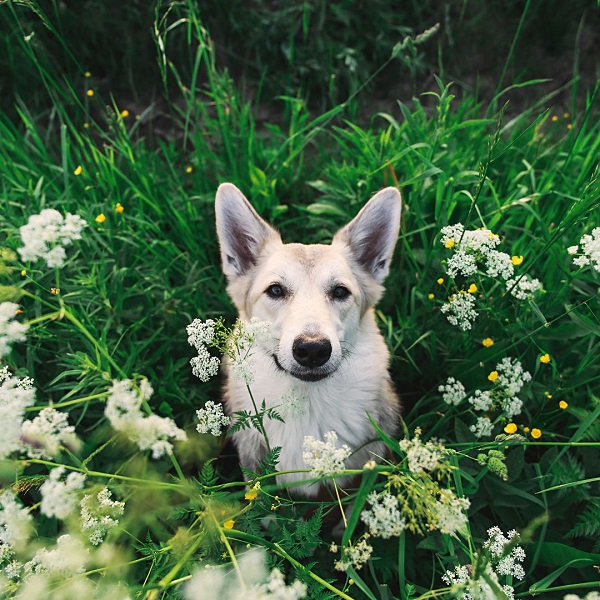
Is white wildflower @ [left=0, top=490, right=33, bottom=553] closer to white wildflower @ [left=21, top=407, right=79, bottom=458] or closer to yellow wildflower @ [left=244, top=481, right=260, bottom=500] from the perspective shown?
white wildflower @ [left=21, top=407, right=79, bottom=458]

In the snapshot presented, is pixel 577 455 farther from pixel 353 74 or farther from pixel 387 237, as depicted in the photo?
pixel 353 74

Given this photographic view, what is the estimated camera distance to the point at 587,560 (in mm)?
1936

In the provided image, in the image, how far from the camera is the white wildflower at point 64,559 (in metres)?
1.37

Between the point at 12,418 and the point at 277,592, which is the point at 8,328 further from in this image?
the point at 277,592

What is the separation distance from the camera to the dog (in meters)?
2.46

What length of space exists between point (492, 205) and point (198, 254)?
1964 millimetres

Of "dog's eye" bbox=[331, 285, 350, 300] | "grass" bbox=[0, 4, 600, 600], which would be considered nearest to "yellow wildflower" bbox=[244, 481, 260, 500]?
"grass" bbox=[0, 4, 600, 600]

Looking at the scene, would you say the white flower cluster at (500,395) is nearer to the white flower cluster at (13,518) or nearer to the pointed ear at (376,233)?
the pointed ear at (376,233)

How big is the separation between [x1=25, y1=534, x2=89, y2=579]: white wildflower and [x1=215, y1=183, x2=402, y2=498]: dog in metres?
1.08

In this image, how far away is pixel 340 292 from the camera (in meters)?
2.52

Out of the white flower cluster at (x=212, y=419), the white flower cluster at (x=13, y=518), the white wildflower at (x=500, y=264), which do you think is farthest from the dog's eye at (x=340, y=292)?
the white flower cluster at (x=13, y=518)

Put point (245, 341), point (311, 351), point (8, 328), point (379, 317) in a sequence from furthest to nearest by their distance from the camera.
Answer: point (379, 317)
point (311, 351)
point (245, 341)
point (8, 328)

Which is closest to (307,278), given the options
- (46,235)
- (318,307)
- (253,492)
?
(318,307)

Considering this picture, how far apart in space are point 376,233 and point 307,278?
0.50 m
